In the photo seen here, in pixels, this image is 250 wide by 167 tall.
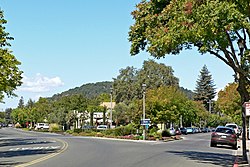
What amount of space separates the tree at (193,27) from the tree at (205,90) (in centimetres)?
11419

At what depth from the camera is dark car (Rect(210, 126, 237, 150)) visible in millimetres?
34625

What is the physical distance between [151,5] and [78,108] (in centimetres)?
8898

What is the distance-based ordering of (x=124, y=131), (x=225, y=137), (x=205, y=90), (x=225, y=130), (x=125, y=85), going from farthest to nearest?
1. (x=205, y=90)
2. (x=125, y=85)
3. (x=124, y=131)
4. (x=225, y=130)
5. (x=225, y=137)

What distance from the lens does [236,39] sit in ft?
61.5

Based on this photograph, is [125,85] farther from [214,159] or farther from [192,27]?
[192,27]

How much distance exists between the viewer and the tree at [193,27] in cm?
1377

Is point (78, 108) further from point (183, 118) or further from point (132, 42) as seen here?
point (132, 42)

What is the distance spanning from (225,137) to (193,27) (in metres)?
22.1

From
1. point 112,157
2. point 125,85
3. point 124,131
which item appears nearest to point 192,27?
point 112,157

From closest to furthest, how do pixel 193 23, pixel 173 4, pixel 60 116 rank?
pixel 193 23 < pixel 173 4 < pixel 60 116

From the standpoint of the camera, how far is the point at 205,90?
5221 inches

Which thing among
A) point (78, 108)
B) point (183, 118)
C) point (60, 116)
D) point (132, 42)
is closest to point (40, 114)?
point (78, 108)

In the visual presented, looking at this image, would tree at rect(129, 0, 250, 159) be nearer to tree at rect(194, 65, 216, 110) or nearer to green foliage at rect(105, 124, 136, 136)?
green foliage at rect(105, 124, 136, 136)

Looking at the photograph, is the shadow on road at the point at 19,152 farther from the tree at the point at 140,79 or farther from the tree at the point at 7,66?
the tree at the point at 140,79
